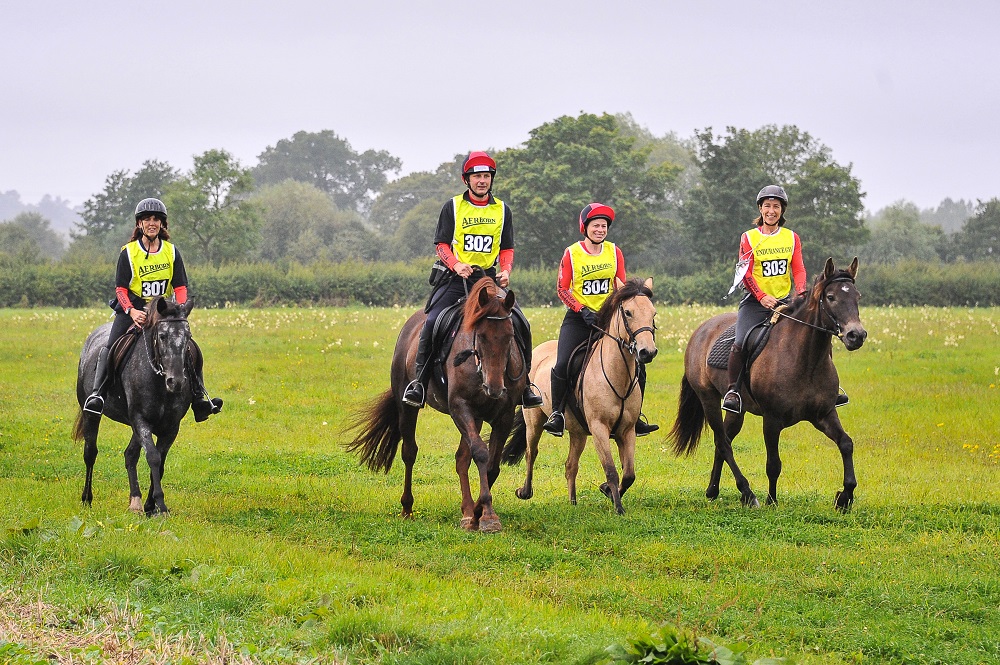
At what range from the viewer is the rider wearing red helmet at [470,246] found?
1095 centimetres

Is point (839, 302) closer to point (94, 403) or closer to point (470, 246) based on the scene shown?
point (470, 246)

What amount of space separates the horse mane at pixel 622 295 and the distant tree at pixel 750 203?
54239 mm

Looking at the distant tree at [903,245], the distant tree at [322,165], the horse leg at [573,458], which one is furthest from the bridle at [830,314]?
the distant tree at [322,165]

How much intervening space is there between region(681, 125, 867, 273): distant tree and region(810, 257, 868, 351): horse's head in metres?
54.2

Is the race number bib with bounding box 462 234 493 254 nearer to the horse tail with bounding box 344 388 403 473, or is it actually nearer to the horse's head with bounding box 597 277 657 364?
the horse's head with bounding box 597 277 657 364

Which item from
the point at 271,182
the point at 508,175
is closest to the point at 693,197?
the point at 508,175

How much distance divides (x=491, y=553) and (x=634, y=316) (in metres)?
3.03

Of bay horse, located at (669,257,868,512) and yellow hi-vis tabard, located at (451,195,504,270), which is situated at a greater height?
yellow hi-vis tabard, located at (451,195,504,270)

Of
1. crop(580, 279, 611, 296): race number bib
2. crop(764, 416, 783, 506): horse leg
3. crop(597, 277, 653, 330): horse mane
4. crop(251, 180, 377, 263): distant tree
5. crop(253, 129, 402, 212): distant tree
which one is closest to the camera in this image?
crop(597, 277, 653, 330): horse mane

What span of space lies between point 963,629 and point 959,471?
25.9ft

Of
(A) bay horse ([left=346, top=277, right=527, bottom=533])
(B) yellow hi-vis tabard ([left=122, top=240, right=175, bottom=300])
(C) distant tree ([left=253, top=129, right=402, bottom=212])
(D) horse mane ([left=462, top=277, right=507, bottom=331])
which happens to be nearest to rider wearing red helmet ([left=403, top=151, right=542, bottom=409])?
(A) bay horse ([left=346, top=277, right=527, bottom=533])

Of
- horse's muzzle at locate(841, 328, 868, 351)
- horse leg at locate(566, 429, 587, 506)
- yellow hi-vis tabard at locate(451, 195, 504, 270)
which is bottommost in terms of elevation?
horse leg at locate(566, 429, 587, 506)

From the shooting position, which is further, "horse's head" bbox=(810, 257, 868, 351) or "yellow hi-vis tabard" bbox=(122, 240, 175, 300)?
"yellow hi-vis tabard" bbox=(122, 240, 175, 300)

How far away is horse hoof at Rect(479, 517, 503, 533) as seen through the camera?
10.2 metres
